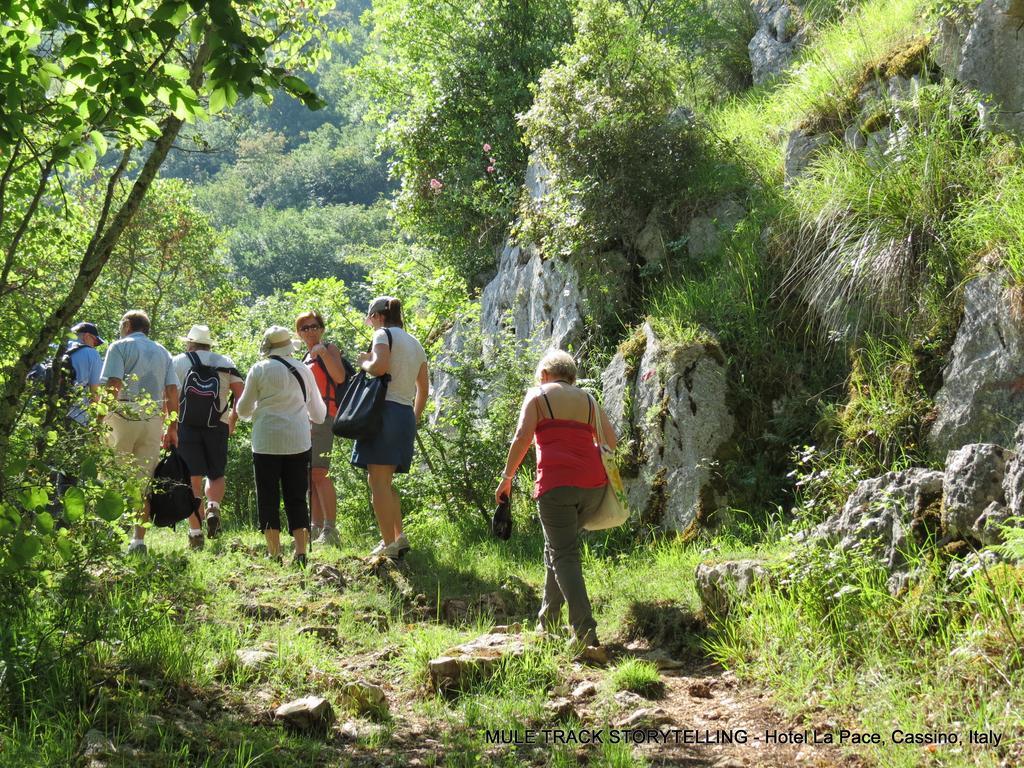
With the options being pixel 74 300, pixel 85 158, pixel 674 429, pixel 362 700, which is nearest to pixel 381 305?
pixel 674 429

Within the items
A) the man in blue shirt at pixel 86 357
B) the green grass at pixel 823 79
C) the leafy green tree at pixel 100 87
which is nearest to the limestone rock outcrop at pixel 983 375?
the green grass at pixel 823 79

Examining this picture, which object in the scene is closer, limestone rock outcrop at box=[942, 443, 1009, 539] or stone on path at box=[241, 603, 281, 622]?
limestone rock outcrop at box=[942, 443, 1009, 539]

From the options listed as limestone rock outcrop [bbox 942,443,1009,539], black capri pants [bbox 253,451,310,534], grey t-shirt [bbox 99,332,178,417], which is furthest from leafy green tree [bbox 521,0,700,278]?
limestone rock outcrop [bbox 942,443,1009,539]

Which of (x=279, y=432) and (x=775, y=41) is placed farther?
(x=775, y=41)

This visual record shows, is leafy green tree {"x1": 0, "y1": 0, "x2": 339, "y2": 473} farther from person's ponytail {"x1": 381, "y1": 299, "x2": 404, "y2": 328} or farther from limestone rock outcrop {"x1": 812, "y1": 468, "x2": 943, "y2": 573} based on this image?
limestone rock outcrop {"x1": 812, "y1": 468, "x2": 943, "y2": 573}

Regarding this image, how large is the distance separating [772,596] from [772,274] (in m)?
3.94

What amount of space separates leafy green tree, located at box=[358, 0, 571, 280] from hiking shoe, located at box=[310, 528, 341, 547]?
6.23 m

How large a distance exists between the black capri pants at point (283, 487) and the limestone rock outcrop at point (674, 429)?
8.52 ft

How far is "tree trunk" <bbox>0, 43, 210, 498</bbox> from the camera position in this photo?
3.87 m

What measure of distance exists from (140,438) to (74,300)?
3856 millimetres

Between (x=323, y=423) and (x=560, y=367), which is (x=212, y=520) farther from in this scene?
(x=560, y=367)

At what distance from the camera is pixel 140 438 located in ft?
24.8

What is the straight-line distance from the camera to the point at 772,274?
8.12 m

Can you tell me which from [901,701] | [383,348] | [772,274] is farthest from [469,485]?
[901,701]
